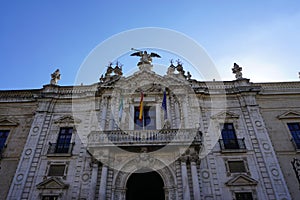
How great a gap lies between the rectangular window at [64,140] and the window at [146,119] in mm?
4674

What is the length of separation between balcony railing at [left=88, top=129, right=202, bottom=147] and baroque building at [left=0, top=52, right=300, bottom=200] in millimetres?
58

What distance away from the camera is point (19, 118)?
53.2 ft

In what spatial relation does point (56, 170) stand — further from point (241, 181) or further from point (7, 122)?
point (241, 181)

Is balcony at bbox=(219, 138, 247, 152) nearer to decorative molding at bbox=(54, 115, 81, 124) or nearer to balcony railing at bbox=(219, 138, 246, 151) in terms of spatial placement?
balcony railing at bbox=(219, 138, 246, 151)

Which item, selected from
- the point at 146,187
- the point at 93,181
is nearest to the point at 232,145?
the point at 146,187

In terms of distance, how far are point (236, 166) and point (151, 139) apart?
559 centimetres

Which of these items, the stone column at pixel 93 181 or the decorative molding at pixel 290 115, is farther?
the decorative molding at pixel 290 115

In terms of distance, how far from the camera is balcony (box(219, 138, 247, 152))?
13.8 meters

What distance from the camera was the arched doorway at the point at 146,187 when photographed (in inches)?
566

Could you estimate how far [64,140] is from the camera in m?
15.0

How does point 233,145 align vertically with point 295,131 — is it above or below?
below

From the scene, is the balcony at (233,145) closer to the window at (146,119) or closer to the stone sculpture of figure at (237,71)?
the window at (146,119)

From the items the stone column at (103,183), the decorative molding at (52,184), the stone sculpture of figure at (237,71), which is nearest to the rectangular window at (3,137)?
the decorative molding at (52,184)

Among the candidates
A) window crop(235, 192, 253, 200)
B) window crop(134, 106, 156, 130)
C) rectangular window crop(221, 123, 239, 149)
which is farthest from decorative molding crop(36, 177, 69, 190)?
rectangular window crop(221, 123, 239, 149)
